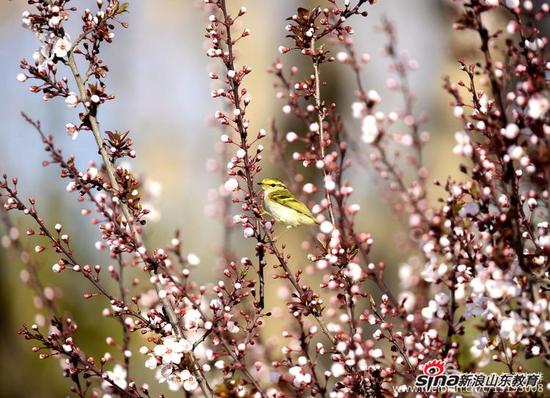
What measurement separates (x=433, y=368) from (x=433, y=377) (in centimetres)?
5

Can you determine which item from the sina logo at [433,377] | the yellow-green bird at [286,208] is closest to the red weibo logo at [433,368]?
the sina logo at [433,377]

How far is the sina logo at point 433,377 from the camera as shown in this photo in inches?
112

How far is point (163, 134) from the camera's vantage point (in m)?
13.6

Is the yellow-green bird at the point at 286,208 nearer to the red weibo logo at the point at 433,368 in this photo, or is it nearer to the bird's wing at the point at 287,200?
the bird's wing at the point at 287,200

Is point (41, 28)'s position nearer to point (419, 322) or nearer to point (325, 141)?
point (325, 141)

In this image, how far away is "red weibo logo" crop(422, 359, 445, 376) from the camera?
2.84m

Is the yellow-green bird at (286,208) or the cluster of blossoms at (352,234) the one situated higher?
the yellow-green bird at (286,208)

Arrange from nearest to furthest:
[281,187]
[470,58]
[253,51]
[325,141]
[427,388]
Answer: [427,388], [325,141], [470,58], [281,187], [253,51]

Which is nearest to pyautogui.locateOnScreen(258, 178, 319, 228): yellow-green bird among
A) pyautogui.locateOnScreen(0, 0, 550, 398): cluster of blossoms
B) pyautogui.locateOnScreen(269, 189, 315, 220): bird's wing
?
pyautogui.locateOnScreen(269, 189, 315, 220): bird's wing

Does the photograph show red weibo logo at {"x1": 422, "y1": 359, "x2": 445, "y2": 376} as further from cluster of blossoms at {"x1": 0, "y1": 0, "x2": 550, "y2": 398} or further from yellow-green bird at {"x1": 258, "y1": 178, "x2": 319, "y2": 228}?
yellow-green bird at {"x1": 258, "y1": 178, "x2": 319, "y2": 228}

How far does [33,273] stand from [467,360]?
10.3 ft

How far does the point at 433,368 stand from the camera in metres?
2.87

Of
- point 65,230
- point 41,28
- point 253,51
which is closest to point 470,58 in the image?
point 41,28

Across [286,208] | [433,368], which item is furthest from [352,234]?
[286,208]
